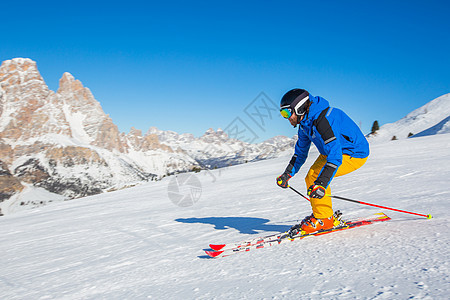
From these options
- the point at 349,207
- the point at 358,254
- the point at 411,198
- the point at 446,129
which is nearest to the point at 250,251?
the point at 358,254

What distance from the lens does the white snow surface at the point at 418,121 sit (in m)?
53.2

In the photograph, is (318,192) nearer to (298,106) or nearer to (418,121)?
(298,106)

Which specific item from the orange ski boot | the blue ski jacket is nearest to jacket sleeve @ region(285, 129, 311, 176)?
the blue ski jacket

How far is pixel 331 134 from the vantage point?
12.4 ft

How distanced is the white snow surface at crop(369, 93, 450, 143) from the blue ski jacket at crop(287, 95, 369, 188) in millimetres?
52391

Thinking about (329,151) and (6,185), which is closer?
(329,151)

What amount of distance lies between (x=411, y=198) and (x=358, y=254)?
374cm

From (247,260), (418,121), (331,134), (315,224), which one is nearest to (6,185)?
(418,121)

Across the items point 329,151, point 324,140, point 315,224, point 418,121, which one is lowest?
point 315,224

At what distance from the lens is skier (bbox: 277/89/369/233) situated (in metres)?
3.77

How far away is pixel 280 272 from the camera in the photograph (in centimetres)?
293

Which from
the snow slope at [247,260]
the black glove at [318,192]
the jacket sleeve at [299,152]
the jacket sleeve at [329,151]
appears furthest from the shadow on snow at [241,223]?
the jacket sleeve at [329,151]

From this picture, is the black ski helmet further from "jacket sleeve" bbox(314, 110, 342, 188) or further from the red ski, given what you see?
the red ski

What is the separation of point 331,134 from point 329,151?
0.23 metres
